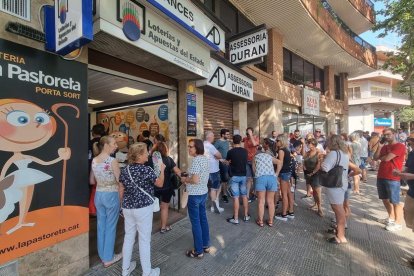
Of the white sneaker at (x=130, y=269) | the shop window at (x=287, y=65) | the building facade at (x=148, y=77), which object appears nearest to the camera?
the building facade at (x=148, y=77)

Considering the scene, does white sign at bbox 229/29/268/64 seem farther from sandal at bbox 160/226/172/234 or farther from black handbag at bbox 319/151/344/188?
sandal at bbox 160/226/172/234

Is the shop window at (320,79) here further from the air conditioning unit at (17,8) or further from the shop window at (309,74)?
the air conditioning unit at (17,8)

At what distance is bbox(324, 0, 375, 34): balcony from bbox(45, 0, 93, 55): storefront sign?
12.4m

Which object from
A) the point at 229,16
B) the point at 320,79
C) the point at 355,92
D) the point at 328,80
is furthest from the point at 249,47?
the point at 355,92

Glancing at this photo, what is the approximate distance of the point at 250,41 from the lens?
6508mm

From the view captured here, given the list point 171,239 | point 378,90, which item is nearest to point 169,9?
point 171,239

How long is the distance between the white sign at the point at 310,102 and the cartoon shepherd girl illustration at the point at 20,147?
445 inches

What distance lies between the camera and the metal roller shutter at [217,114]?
6937mm

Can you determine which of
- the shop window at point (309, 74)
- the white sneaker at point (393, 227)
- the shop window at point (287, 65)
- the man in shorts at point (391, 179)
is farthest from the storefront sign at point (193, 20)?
the shop window at point (309, 74)

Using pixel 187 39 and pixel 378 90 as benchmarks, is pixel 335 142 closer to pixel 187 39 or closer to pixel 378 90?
pixel 187 39

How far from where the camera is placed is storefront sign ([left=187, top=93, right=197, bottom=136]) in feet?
18.6

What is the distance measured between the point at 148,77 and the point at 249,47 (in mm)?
3128

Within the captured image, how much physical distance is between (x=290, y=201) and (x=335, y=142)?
71.3 inches

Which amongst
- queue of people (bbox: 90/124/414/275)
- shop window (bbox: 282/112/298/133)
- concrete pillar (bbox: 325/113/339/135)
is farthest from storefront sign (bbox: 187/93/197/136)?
concrete pillar (bbox: 325/113/339/135)
